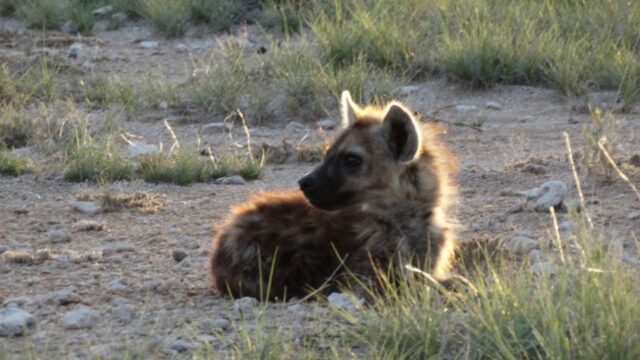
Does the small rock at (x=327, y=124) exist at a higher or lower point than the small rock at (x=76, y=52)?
higher

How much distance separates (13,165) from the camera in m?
8.00

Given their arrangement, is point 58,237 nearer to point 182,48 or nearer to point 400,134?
point 400,134

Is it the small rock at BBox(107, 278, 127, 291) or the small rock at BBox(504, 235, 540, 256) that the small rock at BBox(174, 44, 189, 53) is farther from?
the small rock at BBox(107, 278, 127, 291)

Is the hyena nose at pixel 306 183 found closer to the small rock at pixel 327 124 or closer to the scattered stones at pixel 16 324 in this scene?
the scattered stones at pixel 16 324

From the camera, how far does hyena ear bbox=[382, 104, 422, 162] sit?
539 cm

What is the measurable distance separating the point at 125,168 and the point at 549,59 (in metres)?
3.54

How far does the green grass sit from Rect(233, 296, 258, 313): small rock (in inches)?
130

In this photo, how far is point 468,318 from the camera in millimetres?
4203

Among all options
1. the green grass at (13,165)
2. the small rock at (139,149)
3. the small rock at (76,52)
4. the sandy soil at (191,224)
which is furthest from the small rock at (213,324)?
the small rock at (76,52)

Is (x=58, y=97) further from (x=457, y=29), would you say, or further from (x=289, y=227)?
(x=289, y=227)

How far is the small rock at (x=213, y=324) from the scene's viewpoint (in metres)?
4.66

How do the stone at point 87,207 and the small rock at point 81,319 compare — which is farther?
the stone at point 87,207

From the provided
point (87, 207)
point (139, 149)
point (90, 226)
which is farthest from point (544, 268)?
point (139, 149)

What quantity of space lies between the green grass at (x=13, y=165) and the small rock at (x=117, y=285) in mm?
2770
